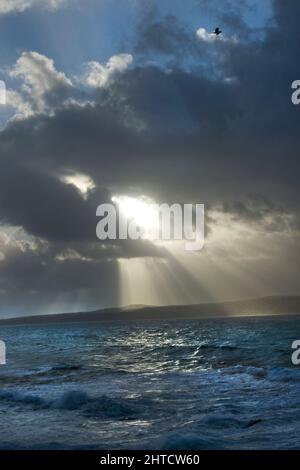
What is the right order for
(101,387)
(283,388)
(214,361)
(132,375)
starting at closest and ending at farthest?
(283,388) < (101,387) < (132,375) < (214,361)

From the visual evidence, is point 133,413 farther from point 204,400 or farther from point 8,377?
point 8,377

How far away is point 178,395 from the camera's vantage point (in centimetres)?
2381

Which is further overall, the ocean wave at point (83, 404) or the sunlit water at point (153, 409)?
the ocean wave at point (83, 404)

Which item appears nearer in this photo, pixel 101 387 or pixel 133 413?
pixel 133 413

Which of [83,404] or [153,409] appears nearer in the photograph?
[153,409]

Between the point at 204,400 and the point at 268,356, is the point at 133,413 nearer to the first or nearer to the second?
the point at 204,400

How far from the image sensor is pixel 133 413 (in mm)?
19578

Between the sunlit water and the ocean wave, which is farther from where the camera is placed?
the ocean wave
